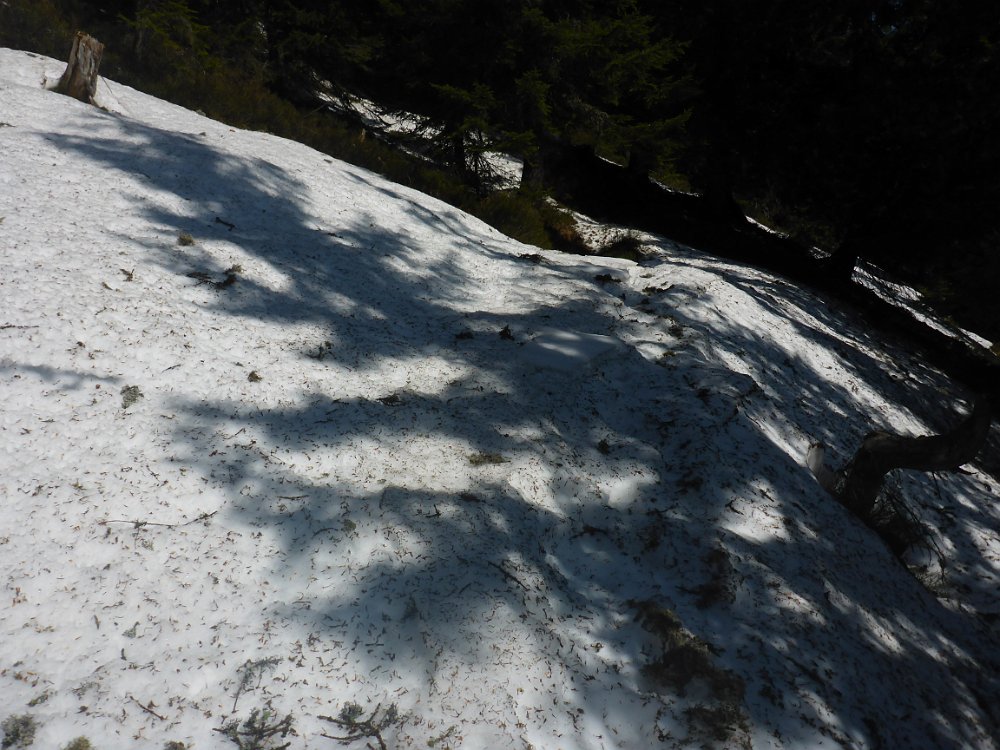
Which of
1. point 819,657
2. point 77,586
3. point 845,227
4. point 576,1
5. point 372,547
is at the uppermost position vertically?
point 576,1

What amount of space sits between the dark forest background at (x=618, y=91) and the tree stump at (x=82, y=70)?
2.31 metres

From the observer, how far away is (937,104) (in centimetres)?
1089

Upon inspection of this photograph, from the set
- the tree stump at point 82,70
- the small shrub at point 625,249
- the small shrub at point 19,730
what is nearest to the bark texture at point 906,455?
the small shrub at point 19,730

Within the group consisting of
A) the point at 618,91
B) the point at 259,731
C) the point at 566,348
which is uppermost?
the point at 618,91

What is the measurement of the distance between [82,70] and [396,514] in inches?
312

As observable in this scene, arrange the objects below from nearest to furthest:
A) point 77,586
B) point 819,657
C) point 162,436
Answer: point 77,586
point 819,657
point 162,436

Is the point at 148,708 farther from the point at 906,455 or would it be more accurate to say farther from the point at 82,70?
the point at 82,70

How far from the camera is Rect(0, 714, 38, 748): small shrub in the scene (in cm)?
211

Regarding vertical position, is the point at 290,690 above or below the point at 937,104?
below

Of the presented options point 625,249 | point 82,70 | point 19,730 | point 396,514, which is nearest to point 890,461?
point 396,514

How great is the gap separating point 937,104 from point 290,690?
1391 centimetres

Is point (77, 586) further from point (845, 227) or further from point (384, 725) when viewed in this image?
point (845, 227)

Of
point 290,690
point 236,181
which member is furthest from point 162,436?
point 236,181

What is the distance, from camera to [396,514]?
11.1ft
